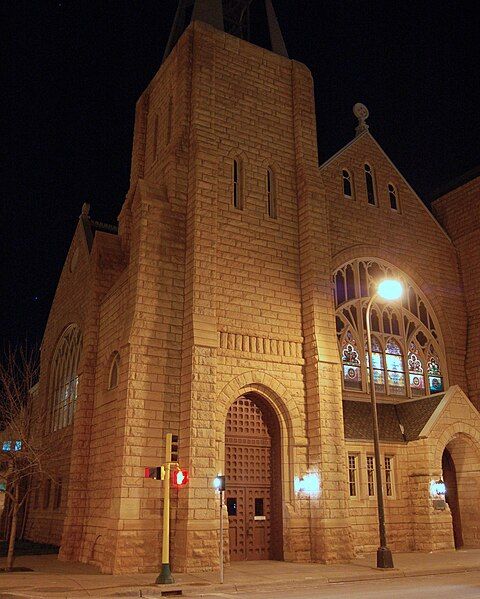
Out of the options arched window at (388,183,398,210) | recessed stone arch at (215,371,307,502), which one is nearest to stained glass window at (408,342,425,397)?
arched window at (388,183,398,210)

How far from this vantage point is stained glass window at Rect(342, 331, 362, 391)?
2431 cm

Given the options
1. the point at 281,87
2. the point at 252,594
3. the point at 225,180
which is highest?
the point at 281,87

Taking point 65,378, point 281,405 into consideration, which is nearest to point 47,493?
point 65,378

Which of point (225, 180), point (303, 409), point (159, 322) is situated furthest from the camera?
point (225, 180)

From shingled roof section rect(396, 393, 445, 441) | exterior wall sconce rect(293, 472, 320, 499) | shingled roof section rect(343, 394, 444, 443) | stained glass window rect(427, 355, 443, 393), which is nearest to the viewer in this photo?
exterior wall sconce rect(293, 472, 320, 499)

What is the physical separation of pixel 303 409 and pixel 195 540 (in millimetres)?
5803

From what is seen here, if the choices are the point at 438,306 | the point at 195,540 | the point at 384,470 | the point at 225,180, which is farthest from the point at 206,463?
the point at 438,306

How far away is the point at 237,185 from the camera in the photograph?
22.4 metres

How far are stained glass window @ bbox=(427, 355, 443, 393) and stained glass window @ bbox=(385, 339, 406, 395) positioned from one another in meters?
1.54

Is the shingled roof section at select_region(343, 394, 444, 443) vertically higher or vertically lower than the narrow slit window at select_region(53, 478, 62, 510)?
higher

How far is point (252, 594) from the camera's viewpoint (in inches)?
518

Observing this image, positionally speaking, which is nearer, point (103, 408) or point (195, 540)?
point (195, 540)

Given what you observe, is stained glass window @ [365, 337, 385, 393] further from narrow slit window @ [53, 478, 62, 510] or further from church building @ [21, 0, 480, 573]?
narrow slit window @ [53, 478, 62, 510]

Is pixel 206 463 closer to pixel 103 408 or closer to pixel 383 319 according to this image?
pixel 103 408
